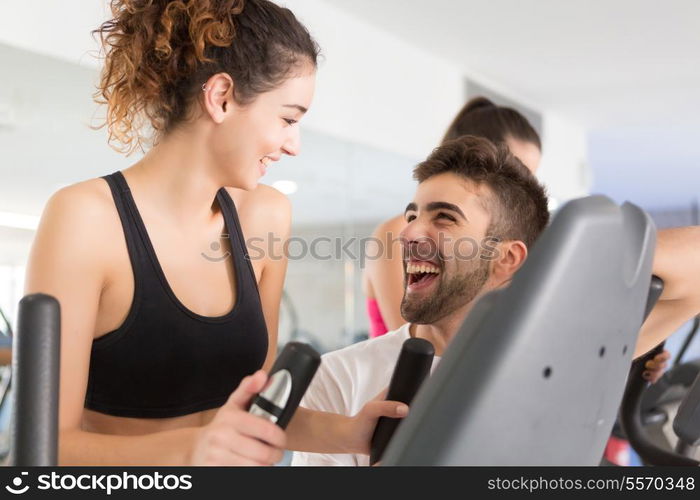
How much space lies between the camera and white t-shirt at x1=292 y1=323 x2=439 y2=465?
1.50m

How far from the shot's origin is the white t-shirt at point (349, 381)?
150 cm

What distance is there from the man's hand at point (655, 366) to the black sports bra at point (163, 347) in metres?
0.98

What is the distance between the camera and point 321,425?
3.40 feet

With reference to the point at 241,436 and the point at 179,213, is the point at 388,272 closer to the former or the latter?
the point at 179,213

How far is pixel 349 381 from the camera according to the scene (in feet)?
5.05

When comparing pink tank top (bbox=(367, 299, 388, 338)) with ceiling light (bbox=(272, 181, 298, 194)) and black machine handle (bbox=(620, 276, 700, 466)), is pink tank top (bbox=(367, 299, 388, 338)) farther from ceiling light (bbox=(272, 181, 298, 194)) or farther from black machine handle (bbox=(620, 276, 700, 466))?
ceiling light (bbox=(272, 181, 298, 194))

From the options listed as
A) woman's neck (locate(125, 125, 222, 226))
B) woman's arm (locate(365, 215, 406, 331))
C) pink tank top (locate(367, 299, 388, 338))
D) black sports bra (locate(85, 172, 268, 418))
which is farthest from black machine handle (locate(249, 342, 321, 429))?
pink tank top (locate(367, 299, 388, 338))

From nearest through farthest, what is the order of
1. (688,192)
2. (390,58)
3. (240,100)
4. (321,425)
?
(321,425) → (240,100) → (390,58) → (688,192)

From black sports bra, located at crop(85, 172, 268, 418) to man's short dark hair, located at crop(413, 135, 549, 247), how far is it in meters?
0.56
